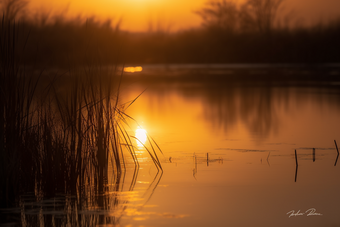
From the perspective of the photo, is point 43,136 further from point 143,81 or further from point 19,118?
point 143,81

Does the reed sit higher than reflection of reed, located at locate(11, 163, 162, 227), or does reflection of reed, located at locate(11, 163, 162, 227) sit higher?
the reed

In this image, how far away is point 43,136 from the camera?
11.9 ft

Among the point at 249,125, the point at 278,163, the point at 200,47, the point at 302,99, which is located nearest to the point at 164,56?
the point at 200,47

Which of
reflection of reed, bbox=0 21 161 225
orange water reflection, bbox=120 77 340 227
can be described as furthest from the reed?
orange water reflection, bbox=120 77 340 227

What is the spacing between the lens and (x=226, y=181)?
409 centimetres

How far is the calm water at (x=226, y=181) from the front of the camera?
3239 mm

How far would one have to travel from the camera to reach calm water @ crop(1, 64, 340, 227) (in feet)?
10.6

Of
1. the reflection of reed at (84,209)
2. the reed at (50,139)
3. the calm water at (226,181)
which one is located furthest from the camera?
the reed at (50,139)

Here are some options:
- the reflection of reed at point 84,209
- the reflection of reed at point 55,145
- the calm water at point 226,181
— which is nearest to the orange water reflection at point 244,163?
the calm water at point 226,181

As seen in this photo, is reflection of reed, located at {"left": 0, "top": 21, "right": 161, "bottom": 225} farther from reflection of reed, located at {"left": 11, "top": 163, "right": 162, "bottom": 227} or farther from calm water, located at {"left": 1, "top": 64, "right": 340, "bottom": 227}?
calm water, located at {"left": 1, "top": 64, "right": 340, "bottom": 227}

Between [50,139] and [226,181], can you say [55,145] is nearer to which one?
[50,139]
